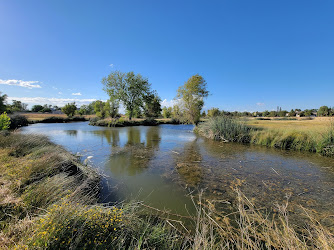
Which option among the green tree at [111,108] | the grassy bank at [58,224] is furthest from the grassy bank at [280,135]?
the green tree at [111,108]

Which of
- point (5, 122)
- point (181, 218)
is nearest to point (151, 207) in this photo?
point (181, 218)

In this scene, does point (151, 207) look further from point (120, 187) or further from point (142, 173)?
point (142, 173)

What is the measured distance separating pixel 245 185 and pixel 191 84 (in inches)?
553

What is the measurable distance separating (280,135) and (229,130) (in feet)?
10.6

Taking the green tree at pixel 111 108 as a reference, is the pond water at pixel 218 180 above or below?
below

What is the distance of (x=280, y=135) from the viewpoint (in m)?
9.43

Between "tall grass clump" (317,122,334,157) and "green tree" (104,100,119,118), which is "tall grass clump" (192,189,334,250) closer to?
"tall grass clump" (317,122,334,157)

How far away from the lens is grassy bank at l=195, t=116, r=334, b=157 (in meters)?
7.54

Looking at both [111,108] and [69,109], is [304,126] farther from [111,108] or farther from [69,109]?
[69,109]

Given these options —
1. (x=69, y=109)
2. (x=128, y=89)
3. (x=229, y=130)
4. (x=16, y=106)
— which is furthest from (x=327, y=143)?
(x=16, y=106)

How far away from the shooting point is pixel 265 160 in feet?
21.0

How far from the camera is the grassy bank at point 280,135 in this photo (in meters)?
7.54

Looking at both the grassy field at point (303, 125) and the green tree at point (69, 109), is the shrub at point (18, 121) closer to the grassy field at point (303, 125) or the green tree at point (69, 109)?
the green tree at point (69, 109)

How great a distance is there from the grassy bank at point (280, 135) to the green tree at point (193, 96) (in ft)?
11.5
